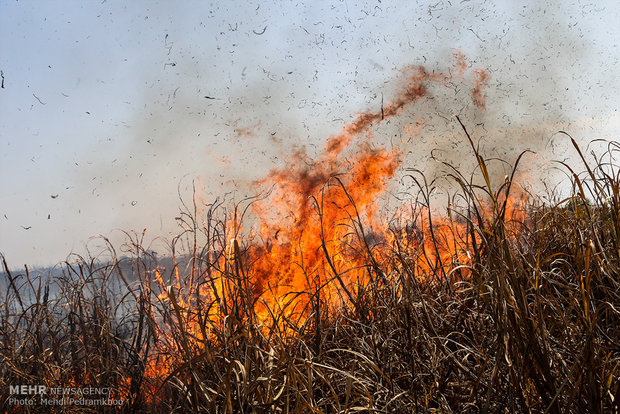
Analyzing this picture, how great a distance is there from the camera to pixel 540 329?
1.65 meters

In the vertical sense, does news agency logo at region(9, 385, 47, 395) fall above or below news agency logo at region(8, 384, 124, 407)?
above

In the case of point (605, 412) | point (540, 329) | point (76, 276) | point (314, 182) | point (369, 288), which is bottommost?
point (605, 412)

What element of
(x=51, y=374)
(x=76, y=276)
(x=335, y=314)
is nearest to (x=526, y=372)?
(x=335, y=314)

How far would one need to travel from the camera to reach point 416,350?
88.0 inches

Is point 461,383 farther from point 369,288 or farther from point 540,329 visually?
point 369,288

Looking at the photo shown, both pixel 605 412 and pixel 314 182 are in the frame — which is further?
pixel 314 182

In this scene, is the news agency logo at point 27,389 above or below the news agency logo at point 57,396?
above

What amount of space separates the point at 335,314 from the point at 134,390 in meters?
1.44

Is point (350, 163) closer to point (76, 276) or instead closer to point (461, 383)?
point (76, 276)

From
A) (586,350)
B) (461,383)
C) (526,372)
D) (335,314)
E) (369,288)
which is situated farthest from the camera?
(335,314)

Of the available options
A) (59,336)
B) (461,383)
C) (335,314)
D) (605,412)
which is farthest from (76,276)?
(605,412)

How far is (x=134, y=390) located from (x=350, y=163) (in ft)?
15.2

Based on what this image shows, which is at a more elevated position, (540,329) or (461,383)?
(540,329)

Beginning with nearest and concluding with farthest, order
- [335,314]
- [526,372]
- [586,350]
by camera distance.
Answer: [586,350], [526,372], [335,314]
